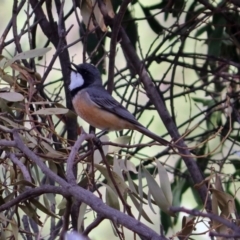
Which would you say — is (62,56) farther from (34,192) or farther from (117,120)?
(34,192)

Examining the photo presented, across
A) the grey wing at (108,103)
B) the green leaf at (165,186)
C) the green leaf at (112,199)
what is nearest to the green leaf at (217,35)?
the grey wing at (108,103)

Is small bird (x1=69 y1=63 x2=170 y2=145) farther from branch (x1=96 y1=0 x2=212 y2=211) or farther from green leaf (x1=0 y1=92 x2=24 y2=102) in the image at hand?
green leaf (x1=0 y1=92 x2=24 y2=102)

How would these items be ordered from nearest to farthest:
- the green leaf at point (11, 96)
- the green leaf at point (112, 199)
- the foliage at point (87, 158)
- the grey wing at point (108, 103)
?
the foliage at point (87, 158) < the green leaf at point (112, 199) < the green leaf at point (11, 96) < the grey wing at point (108, 103)

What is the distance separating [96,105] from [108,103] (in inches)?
3.5

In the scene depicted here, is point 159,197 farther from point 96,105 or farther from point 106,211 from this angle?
point 96,105

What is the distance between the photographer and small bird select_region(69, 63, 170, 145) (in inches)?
124

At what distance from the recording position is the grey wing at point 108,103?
3.11 meters

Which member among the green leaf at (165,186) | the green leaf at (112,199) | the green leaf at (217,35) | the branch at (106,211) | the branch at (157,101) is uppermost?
the green leaf at (217,35)

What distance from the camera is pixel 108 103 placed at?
3.28 meters

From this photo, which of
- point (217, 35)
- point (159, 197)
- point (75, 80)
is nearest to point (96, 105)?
point (75, 80)

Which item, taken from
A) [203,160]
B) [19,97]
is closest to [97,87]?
[203,160]

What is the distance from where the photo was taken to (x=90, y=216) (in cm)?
487

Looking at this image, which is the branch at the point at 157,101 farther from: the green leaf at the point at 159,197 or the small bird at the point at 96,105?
the green leaf at the point at 159,197

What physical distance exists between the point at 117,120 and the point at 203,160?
20.4 inches
